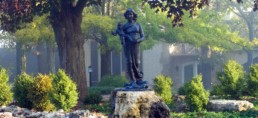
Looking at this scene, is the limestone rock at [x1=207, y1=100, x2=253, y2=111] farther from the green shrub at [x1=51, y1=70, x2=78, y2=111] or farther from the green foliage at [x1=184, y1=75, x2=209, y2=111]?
the green shrub at [x1=51, y1=70, x2=78, y2=111]

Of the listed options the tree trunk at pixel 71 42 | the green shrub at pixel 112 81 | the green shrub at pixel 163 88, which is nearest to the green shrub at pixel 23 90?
the tree trunk at pixel 71 42

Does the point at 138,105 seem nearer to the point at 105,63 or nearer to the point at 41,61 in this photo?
the point at 105,63

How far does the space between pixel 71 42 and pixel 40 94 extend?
3766mm

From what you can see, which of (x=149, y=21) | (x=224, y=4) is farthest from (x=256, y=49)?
(x=149, y=21)

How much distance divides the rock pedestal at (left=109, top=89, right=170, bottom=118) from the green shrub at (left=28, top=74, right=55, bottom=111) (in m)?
6.12

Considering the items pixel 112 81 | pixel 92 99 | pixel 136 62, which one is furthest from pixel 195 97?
pixel 112 81

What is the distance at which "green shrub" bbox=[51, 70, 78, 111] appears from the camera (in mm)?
14922

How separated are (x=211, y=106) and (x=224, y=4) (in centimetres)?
3147

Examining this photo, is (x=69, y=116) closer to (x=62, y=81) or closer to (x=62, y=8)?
(x=62, y=81)

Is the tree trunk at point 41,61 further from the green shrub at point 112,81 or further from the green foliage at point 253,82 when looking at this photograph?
the green foliage at point 253,82

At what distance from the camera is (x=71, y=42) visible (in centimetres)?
1842

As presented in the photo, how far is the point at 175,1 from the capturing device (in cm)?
1878

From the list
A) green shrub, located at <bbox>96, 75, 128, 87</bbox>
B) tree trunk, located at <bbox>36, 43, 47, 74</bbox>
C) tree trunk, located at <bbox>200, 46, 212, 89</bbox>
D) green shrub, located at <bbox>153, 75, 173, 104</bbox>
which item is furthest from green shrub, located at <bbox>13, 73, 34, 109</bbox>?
tree trunk, located at <bbox>200, 46, 212, 89</bbox>

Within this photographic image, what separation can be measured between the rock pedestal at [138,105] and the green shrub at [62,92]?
553 centimetres
